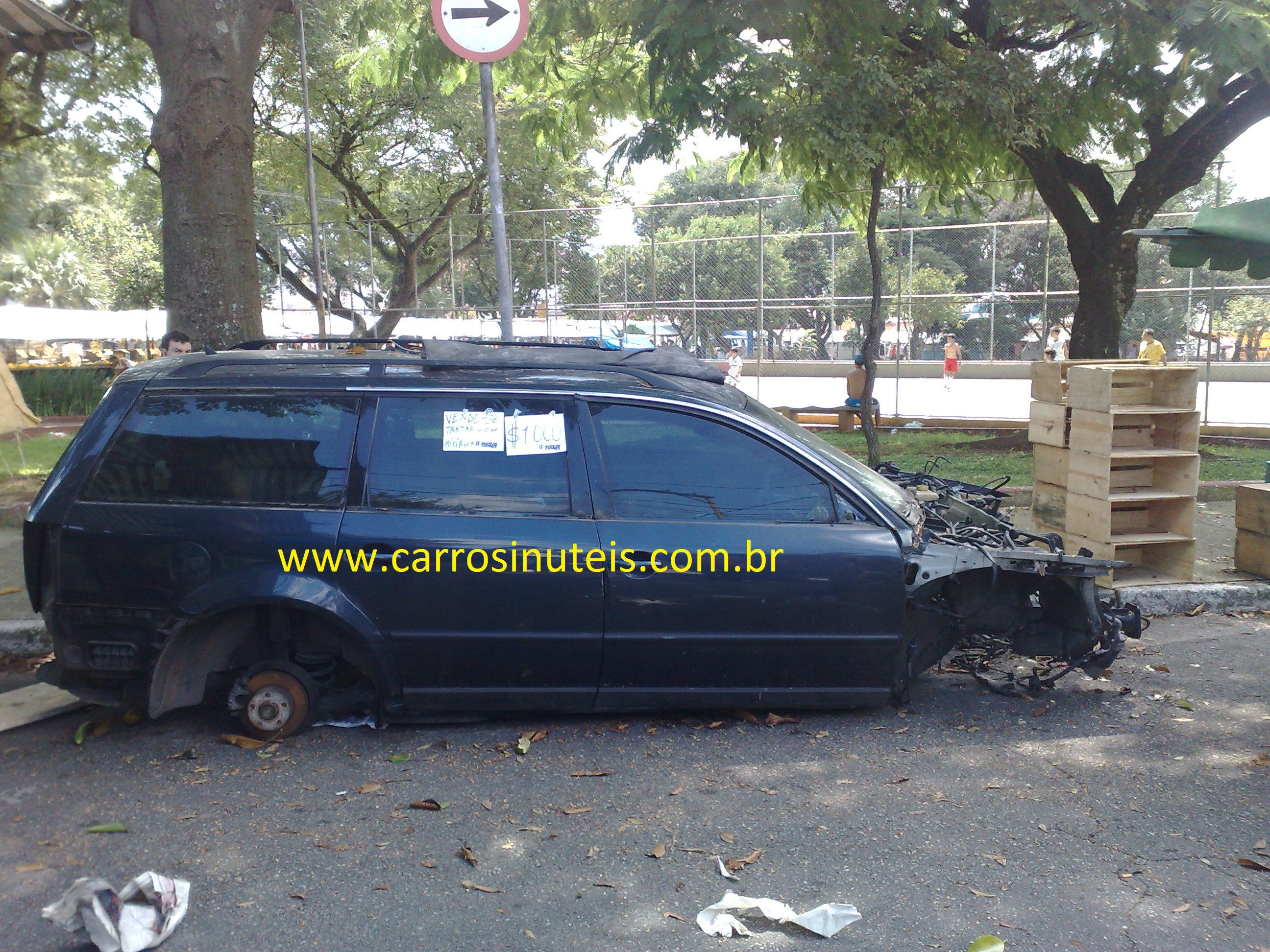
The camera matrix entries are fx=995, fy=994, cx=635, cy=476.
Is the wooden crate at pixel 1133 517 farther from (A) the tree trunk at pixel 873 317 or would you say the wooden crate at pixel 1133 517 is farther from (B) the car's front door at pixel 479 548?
(B) the car's front door at pixel 479 548

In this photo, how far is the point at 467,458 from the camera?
13.7 feet

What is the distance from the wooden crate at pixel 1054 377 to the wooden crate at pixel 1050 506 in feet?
1.97

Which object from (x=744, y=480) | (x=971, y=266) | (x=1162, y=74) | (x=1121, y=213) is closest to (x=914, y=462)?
(x=1121, y=213)

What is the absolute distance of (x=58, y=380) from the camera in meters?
15.9

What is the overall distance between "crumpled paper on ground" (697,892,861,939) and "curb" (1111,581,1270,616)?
13.4ft

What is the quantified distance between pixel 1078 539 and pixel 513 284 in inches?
496

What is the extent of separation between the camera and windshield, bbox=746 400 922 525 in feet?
14.2

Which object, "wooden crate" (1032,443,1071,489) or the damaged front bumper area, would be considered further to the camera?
"wooden crate" (1032,443,1071,489)

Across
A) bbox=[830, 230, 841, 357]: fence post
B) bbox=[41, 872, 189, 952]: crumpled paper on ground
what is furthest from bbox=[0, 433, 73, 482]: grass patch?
bbox=[830, 230, 841, 357]: fence post

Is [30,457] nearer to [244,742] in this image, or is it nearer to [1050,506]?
[244,742]

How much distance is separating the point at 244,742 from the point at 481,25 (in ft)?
13.4

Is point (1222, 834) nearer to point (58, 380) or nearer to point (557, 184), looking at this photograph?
point (58, 380)

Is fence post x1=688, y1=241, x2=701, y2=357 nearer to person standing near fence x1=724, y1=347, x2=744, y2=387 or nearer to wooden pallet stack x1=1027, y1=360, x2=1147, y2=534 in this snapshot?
person standing near fence x1=724, y1=347, x2=744, y2=387

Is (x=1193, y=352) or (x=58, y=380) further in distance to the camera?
(x=1193, y=352)
